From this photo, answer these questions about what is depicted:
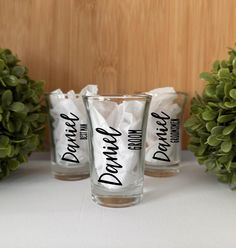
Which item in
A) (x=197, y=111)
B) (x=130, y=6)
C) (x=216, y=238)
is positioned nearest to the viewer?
(x=216, y=238)

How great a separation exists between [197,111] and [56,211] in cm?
30

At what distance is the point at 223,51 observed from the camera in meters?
0.79

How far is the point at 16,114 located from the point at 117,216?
247 millimetres

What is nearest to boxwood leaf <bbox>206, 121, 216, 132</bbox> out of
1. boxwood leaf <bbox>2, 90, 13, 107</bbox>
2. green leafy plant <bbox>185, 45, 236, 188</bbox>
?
Answer: green leafy plant <bbox>185, 45, 236, 188</bbox>

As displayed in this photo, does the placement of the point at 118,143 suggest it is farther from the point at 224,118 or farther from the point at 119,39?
the point at 119,39

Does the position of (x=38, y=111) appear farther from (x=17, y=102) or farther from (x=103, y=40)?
(x=103, y=40)

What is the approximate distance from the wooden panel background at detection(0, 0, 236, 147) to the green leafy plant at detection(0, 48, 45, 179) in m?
0.12

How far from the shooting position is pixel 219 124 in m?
0.58

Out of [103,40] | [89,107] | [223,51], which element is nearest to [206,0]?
[223,51]

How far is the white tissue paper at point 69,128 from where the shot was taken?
0.65 metres

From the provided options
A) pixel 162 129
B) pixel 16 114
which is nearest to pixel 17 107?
pixel 16 114

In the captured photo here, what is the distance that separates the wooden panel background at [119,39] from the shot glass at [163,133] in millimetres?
121

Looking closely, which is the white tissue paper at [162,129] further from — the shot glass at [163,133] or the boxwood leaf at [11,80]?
the boxwood leaf at [11,80]

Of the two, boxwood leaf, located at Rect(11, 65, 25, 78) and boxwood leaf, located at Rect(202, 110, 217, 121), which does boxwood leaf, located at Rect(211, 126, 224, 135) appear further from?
boxwood leaf, located at Rect(11, 65, 25, 78)
